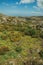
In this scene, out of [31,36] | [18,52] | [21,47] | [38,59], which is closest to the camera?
[38,59]

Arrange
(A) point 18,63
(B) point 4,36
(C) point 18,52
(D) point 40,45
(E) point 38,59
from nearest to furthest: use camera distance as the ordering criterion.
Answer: (A) point 18,63 < (E) point 38,59 < (C) point 18,52 < (D) point 40,45 < (B) point 4,36

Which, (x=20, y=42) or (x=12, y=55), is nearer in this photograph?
(x=12, y=55)

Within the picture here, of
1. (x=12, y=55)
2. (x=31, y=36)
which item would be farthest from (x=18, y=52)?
(x=31, y=36)

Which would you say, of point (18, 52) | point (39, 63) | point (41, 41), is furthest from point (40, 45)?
point (39, 63)

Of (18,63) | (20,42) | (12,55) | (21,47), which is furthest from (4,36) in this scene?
(18,63)

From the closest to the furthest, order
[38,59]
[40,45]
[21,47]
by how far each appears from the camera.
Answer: [38,59] < [21,47] < [40,45]

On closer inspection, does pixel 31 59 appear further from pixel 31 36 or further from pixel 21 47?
pixel 31 36

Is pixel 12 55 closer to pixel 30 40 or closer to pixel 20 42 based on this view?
pixel 20 42

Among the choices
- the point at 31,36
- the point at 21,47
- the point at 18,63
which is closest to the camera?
the point at 18,63

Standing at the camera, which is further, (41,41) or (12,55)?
(41,41)
